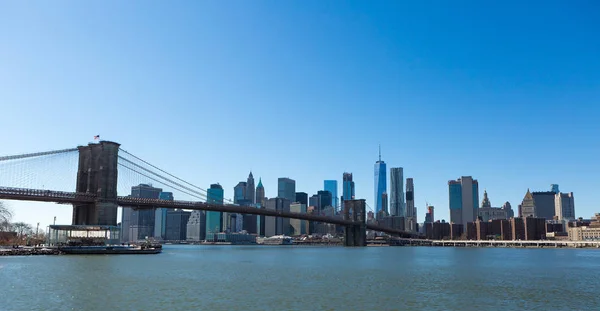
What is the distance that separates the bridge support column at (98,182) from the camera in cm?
8575

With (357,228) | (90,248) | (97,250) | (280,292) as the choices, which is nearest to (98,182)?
(90,248)

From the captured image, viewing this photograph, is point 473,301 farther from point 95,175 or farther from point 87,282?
point 95,175

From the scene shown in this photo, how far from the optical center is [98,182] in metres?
86.9

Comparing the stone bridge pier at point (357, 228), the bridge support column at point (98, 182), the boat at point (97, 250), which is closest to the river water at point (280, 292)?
the boat at point (97, 250)

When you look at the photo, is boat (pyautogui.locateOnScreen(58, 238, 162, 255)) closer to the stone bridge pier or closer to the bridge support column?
the bridge support column

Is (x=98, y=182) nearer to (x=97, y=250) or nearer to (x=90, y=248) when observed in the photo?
(x=90, y=248)

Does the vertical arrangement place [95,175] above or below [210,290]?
above

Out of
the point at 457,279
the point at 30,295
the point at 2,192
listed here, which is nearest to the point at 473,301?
the point at 457,279

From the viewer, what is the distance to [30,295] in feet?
100

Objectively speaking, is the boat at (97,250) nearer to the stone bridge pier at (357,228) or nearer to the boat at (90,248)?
the boat at (90,248)

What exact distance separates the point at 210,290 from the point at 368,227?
460ft

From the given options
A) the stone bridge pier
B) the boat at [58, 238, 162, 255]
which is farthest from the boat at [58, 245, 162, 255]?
→ the stone bridge pier

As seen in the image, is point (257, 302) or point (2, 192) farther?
point (2, 192)

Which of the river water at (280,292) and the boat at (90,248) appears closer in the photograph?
the river water at (280,292)
